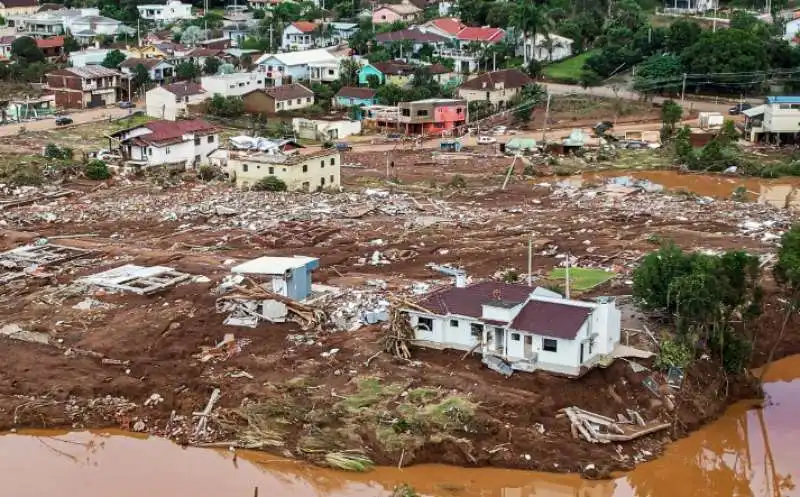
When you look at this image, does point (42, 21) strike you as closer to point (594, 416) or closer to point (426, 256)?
point (426, 256)

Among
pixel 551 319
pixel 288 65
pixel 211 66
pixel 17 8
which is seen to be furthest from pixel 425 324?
pixel 17 8

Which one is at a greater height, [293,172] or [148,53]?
[148,53]

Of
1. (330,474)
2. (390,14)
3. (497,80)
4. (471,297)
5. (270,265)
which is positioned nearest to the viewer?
(330,474)

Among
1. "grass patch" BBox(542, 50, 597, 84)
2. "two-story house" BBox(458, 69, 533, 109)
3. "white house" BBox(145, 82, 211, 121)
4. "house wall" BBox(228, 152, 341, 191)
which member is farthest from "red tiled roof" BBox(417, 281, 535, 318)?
"grass patch" BBox(542, 50, 597, 84)

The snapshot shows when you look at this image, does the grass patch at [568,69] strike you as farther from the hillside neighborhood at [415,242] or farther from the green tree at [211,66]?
the green tree at [211,66]

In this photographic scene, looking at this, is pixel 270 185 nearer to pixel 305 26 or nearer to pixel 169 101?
pixel 169 101

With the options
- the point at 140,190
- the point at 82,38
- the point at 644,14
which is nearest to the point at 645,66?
the point at 644,14
